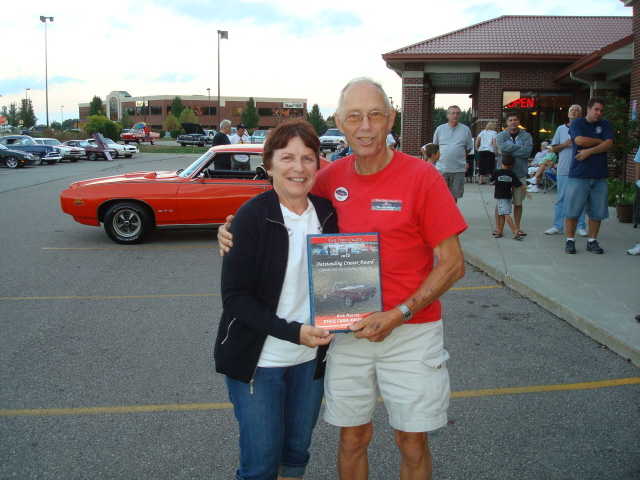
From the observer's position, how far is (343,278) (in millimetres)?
2141

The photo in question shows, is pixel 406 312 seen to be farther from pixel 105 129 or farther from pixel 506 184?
pixel 105 129

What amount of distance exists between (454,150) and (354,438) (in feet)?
25.0

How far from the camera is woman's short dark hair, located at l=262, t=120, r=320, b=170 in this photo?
87.9 inches

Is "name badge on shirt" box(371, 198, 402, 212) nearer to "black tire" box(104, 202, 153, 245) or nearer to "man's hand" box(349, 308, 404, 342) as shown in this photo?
"man's hand" box(349, 308, 404, 342)

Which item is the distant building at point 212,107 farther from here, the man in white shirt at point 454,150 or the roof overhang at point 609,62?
the man in white shirt at point 454,150

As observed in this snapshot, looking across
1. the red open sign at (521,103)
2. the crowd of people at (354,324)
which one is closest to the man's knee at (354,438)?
the crowd of people at (354,324)

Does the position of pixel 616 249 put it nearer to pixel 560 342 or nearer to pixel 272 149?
pixel 560 342

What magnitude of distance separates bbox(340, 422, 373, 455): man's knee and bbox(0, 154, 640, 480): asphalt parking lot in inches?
22.2

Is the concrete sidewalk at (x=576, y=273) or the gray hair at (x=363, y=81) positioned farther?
the concrete sidewalk at (x=576, y=273)

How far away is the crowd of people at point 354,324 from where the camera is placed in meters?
2.13

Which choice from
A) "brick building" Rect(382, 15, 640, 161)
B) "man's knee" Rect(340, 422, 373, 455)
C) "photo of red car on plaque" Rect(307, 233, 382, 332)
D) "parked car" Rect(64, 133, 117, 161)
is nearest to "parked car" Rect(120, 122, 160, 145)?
"parked car" Rect(64, 133, 117, 161)

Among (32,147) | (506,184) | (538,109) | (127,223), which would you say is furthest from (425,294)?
(32,147)

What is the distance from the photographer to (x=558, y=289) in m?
5.96

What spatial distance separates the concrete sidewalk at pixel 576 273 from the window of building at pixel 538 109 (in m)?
10.5
